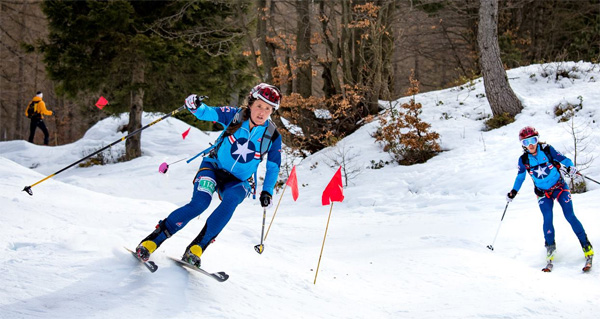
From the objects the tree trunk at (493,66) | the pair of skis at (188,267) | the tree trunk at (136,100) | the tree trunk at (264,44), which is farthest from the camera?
the tree trunk at (136,100)

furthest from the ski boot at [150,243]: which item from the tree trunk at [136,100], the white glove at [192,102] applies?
the tree trunk at [136,100]

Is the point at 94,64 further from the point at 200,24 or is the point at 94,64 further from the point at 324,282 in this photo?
the point at 324,282

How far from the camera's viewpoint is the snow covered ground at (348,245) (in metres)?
3.87

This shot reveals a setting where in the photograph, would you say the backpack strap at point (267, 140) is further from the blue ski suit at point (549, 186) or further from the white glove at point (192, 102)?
the blue ski suit at point (549, 186)

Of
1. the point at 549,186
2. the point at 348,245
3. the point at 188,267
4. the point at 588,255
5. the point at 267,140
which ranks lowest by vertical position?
the point at 348,245

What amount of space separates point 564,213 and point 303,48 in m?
10.1

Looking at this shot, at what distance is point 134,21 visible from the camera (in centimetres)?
1540

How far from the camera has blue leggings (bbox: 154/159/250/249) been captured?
166 inches

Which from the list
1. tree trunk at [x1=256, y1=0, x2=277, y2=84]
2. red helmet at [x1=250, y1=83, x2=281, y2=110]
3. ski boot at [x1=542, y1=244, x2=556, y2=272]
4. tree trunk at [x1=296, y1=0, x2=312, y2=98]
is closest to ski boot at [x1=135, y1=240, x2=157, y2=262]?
red helmet at [x1=250, y1=83, x2=281, y2=110]

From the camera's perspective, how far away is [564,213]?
694 cm

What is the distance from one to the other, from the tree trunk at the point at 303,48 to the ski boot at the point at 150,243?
10816 millimetres

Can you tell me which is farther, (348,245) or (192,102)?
(348,245)

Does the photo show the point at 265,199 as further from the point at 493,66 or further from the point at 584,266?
the point at 493,66

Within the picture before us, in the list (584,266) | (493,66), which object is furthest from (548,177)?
(493,66)
